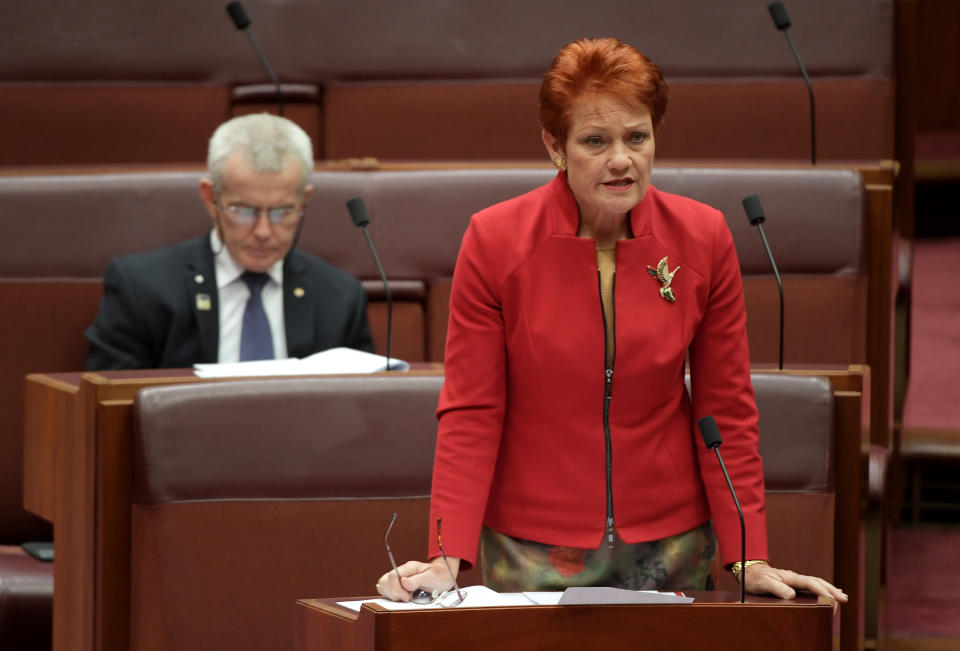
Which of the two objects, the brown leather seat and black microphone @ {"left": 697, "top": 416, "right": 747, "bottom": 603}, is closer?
black microphone @ {"left": 697, "top": 416, "right": 747, "bottom": 603}

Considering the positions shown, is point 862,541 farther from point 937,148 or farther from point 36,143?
point 937,148

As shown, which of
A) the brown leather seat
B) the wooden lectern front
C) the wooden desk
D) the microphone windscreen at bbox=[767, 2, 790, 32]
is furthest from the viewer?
the microphone windscreen at bbox=[767, 2, 790, 32]

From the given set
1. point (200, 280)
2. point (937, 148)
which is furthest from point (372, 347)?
point (937, 148)

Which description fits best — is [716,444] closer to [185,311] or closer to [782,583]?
[782,583]

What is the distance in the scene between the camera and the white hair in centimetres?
90

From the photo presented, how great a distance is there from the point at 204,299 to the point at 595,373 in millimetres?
446

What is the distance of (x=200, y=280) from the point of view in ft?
2.98

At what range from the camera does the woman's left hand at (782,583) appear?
0.50 metres

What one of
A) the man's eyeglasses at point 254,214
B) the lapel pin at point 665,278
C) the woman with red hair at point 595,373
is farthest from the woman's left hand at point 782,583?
the man's eyeglasses at point 254,214

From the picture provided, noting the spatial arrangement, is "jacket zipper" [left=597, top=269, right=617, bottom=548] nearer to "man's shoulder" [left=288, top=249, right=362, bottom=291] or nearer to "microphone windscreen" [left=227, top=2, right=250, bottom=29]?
"man's shoulder" [left=288, top=249, right=362, bottom=291]

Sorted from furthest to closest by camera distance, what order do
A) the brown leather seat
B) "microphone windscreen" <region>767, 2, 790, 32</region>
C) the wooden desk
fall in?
"microphone windscreen" <region>767, 2, 790, 32</region>
the brown leather seat
the wooden desk

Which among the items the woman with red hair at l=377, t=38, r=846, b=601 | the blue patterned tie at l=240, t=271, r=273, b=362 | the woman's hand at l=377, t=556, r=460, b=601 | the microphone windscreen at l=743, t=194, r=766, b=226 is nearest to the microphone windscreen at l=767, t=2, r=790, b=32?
the microphone windscreen at l=743, t=194, r=766, b=226

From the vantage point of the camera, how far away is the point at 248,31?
3.79 feet

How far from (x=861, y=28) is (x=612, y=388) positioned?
30.9 inches
